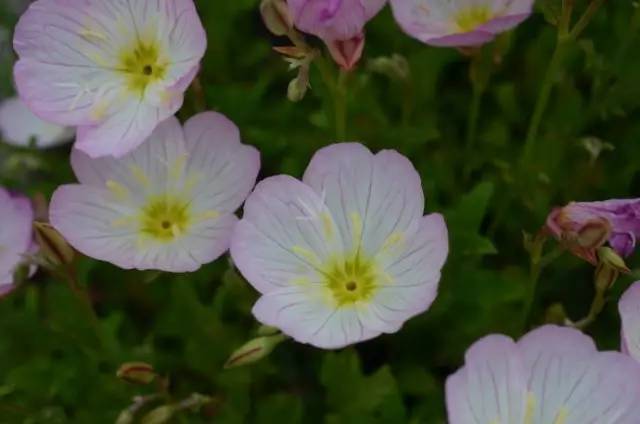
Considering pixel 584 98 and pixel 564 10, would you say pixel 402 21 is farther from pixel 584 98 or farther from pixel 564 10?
pixel 584 98

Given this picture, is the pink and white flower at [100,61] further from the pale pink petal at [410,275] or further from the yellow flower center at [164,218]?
the pale pink petal at [410,275]

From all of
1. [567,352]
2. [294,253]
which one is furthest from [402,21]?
[567,352]

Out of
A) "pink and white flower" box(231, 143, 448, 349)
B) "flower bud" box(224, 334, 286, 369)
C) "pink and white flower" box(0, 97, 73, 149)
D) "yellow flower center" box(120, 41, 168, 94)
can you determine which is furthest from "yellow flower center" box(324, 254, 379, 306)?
"pink and white flower" box(0, 97, 73, 149)

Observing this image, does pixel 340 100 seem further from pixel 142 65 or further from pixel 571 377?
pixel 571 377

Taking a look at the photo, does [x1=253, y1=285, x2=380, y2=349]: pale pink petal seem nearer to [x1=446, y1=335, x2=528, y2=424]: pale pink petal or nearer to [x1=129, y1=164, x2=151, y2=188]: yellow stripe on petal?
[x1=446, y1=335, x2=528, y2=424]: pale pink petal

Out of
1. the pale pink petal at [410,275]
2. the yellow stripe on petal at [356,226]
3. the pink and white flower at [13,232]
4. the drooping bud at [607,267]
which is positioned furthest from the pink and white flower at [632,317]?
the pink and white flower at [13,232]

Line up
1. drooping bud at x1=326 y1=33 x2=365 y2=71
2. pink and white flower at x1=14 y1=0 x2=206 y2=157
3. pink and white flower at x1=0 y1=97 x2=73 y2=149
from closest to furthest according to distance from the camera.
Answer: drooping bud at x1=326 y1=33 x2=365 y2=71 → pink and white flower at x1=14 y1=0 x2=206 y2=157 → pink and white flower at x1=0 y1=97 x2=73 y2=149

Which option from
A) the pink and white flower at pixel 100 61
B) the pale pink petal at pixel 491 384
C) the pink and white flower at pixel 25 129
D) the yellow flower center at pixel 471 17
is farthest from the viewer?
the pink and white flower at pixel 25 129
